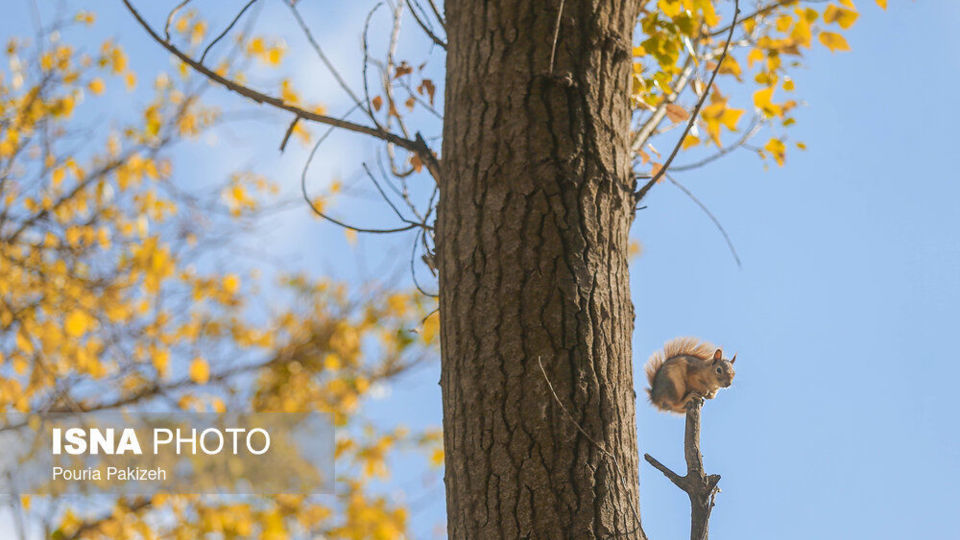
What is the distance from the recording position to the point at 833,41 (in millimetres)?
2166

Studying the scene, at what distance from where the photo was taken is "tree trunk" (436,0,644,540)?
1.17m

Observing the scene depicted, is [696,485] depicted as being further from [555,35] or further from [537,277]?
[555,35]

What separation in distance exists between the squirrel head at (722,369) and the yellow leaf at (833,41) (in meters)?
1.11

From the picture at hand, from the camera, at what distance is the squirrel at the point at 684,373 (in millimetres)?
1714

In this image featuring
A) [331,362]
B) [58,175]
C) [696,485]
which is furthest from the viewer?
[331,362]

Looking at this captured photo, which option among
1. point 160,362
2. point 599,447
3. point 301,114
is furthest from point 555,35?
point 160,362

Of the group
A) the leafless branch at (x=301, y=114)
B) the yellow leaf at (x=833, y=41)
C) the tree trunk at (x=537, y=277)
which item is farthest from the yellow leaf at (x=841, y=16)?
the leafless branch at (x=301, y=114)

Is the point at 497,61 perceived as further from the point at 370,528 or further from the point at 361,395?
the point at 361,395

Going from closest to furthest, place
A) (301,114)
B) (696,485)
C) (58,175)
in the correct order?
(696,485) < (301,114) < (58,175)

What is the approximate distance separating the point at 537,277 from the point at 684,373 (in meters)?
0.69

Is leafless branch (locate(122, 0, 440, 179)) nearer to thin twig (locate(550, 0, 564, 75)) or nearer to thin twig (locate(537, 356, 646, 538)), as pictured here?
thin twig (locate(550, 0, 564, 75))

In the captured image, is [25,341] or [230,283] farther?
[230,283]

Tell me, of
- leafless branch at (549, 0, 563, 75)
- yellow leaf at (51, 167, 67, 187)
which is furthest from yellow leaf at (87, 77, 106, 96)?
leafless branch at (549, 0, 563, 75)

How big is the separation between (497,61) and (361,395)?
3.84 meters
